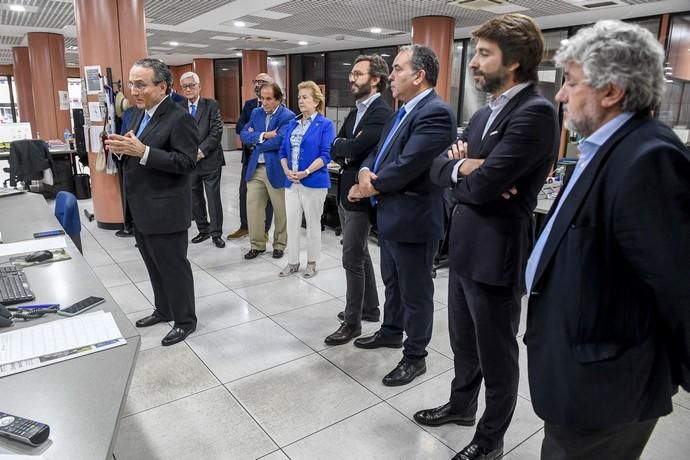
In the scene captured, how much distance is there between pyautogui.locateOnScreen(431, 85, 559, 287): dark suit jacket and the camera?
1.63m

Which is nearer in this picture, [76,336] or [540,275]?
[540,275]

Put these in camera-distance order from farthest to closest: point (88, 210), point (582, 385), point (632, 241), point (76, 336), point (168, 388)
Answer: point (88, 210)
point (168, 388)
point (76, 336)
point (582, 385)
point (632, 241)

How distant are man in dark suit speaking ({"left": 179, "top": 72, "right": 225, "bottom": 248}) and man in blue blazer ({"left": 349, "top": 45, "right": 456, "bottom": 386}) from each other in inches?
117

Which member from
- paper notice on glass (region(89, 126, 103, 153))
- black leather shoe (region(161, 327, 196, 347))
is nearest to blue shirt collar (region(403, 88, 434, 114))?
black leather shoe (region(161, 327, 196, 347))

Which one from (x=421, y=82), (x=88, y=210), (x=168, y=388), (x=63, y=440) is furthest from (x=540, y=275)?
(x=88, y=210)

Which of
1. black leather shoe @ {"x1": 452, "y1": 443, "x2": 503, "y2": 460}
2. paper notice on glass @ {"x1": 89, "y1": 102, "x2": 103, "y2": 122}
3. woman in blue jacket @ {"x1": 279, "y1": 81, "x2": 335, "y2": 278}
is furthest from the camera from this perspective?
paper notice on glass @ {"x1": 89, "y1": 102, "x2": 103, "y2": 122}

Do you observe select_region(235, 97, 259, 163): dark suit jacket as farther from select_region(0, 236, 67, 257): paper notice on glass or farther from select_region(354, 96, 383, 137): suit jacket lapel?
select_region(0, 236, 67, 257): paper notice on glass

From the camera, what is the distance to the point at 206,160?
5.18 m

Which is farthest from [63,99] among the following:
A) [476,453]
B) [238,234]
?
[476,453]

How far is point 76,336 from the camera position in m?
1.51

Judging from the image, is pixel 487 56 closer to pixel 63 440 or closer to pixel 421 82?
pixel 421 82

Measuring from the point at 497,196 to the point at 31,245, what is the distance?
228cm

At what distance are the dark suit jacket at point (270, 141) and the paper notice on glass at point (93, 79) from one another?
74.1 inches

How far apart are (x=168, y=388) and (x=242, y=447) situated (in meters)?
0.68
